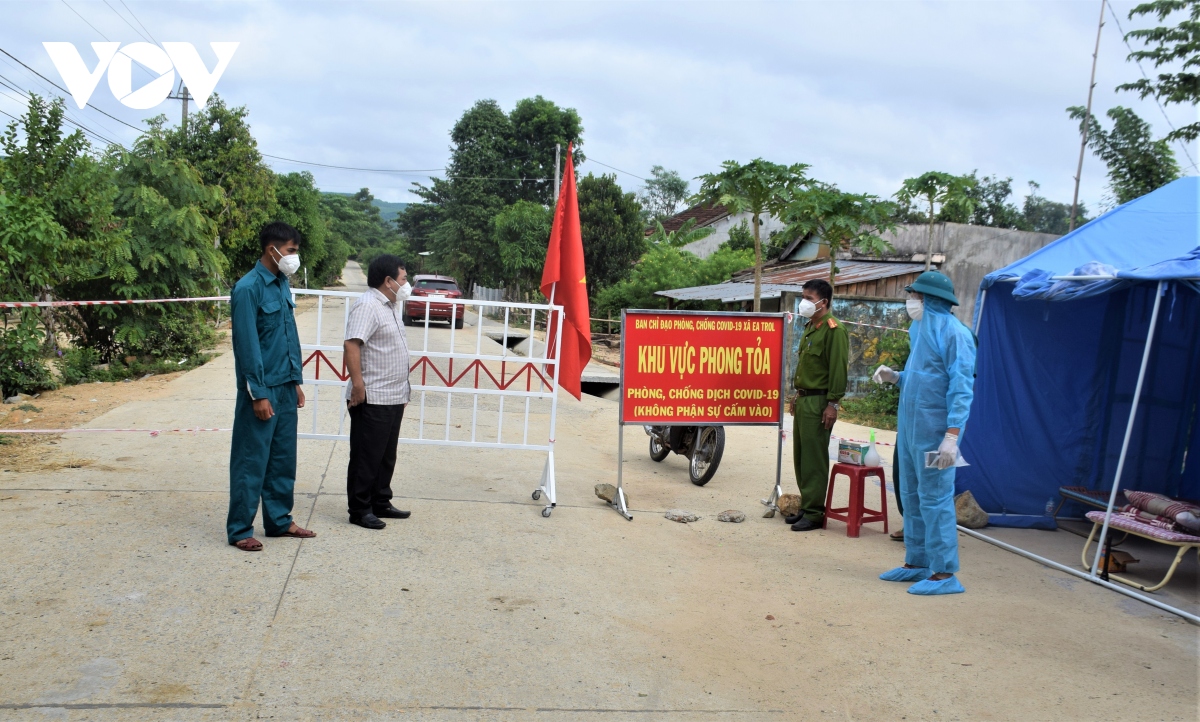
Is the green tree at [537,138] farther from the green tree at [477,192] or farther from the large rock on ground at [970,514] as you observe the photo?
the large rock on ground at [970,514]

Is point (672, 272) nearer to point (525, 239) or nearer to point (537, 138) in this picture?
point (525, 239)

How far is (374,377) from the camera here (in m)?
5.36

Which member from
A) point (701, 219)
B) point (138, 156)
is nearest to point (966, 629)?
point (138, 156)

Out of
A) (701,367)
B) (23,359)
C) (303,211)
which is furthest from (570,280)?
(303,211)

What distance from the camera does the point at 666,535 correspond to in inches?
238

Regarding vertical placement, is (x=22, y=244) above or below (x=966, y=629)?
above

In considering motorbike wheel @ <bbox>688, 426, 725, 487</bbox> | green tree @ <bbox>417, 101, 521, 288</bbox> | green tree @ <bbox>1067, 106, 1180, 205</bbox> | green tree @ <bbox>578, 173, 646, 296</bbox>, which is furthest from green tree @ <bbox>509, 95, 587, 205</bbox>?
motorbike wheel @ <bbox>688, 426, 725, 487</bbox>

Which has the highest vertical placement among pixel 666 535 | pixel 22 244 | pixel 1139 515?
pixel 22 244

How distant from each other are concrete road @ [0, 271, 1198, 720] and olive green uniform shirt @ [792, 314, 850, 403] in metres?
1.13

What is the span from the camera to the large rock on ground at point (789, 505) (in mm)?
6627

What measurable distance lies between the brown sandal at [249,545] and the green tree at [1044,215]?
105ft

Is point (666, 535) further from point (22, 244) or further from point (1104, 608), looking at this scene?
point (22, 244)

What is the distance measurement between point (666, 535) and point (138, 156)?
38.9 feet

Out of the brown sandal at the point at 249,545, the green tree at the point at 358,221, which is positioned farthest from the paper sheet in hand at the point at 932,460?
the green tree at the point at 358,221
